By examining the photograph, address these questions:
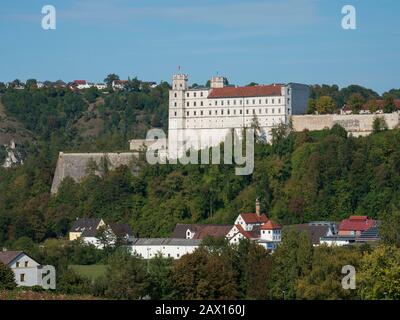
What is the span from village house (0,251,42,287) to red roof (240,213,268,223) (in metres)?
17.4

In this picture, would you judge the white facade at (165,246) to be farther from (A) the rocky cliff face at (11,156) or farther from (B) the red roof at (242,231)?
(A) the rocky cliff face at (11,156)

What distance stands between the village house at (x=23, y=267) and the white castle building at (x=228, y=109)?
72.6 feet

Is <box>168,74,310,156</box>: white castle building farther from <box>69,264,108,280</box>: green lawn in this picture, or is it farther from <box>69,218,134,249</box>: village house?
<box>69,264,108,280</box>: green lawn

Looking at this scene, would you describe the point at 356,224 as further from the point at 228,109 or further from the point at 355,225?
the point at 228,109

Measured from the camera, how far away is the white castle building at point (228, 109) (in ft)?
206

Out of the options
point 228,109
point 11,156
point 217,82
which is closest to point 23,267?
point 228,109

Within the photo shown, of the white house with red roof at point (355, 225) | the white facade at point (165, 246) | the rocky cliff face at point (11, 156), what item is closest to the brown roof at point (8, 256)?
the white facade at point (165, 246)

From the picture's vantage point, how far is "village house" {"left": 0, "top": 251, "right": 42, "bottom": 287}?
38722mm

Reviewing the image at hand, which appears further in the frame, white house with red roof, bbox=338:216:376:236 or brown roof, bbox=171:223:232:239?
brown roof, bbox=171:223:232:239

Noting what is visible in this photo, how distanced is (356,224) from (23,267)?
63.3ft

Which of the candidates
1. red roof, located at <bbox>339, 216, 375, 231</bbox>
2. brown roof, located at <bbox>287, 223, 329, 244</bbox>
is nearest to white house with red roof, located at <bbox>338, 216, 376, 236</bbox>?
red roof, located at <bbox>339, 216, 375, 231</bbox>

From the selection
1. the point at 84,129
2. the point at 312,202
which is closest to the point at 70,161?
the point at 312,202
